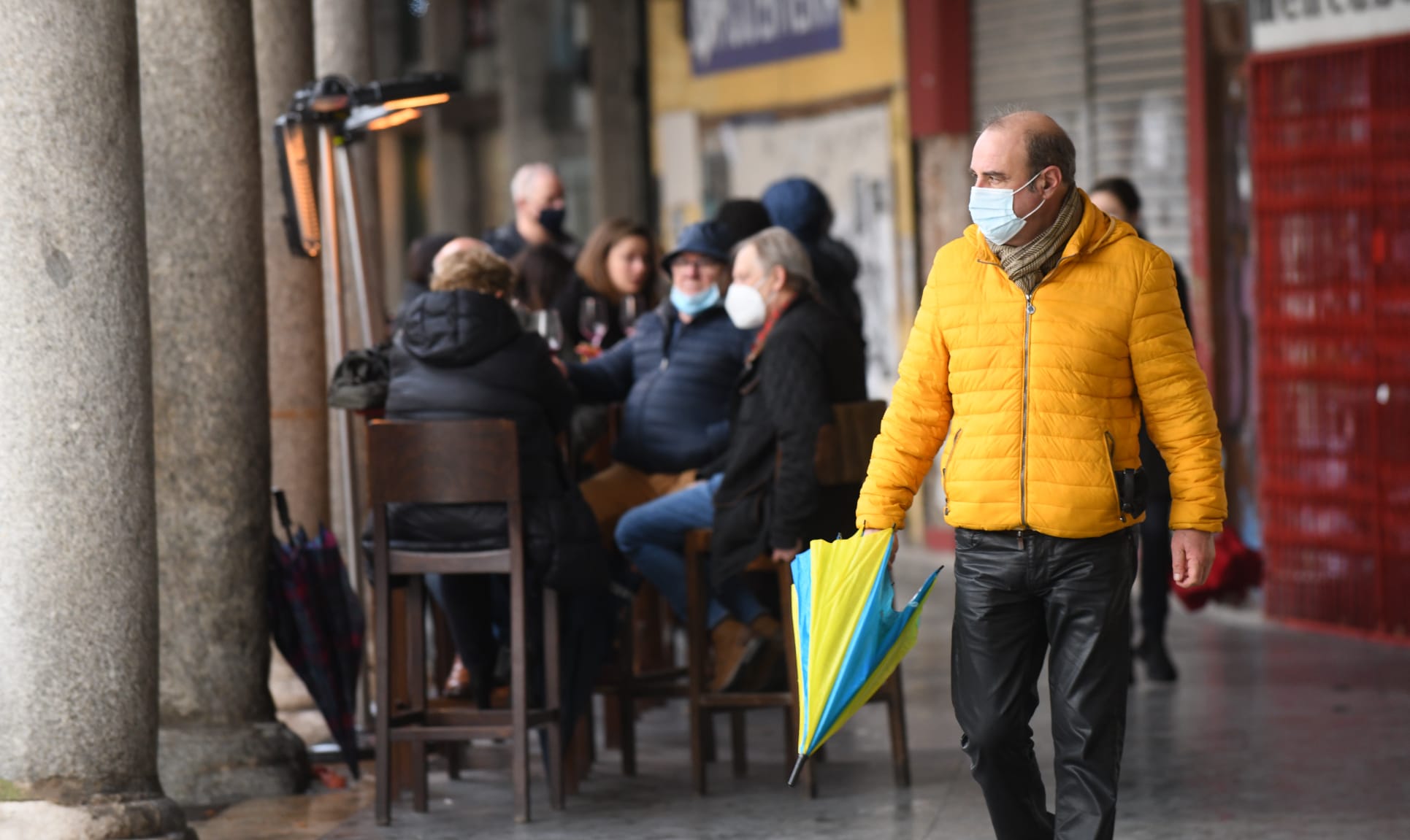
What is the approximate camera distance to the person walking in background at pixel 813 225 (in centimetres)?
830

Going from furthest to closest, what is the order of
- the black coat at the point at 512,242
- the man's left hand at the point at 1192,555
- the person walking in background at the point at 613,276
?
the black coat at the point at 512,242 → the person walking in background at the point at 613,276 → the man's left hand at the point at 1192,555

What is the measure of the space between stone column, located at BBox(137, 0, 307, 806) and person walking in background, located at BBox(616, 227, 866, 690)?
1.31m

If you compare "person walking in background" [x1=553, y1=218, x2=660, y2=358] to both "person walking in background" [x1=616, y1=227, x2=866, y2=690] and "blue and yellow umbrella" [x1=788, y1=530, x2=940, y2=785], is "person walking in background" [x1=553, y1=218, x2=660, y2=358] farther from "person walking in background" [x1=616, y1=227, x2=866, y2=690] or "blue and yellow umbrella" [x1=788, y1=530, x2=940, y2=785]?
"blue and yellow umbrella" [x1=788, y1=530, x2=940, y2=785]

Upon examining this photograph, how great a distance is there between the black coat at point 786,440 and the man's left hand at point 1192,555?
6.45ft

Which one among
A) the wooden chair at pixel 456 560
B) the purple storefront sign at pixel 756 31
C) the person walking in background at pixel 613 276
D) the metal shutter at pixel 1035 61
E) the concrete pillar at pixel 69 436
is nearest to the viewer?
the concrete pillar at pixel 69 436

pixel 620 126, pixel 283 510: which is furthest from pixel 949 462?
pixel 620 126

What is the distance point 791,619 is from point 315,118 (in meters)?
2.34

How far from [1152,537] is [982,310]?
3.97m

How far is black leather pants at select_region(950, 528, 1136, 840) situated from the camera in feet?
14.9

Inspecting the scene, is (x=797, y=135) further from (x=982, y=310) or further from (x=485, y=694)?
(x=982, y=310)

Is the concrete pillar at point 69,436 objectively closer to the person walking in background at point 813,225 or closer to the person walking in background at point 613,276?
the person walking in background at point 613,276

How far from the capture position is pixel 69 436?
17.6 feet

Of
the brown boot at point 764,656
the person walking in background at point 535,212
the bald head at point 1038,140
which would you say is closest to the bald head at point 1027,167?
the bald head at point 1038,140

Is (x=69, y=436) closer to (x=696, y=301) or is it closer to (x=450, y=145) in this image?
(x=696, y=301)
